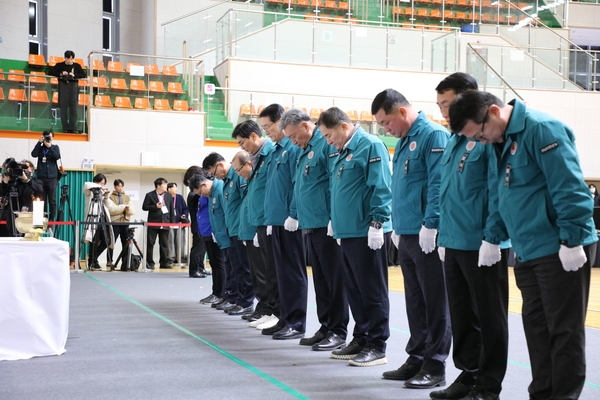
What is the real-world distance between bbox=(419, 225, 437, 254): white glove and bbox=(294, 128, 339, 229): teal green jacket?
1366 millimetres

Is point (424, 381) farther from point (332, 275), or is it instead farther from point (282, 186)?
point (282, 186)

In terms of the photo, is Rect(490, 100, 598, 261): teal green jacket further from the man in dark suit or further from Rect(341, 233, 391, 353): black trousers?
the man in dark suit

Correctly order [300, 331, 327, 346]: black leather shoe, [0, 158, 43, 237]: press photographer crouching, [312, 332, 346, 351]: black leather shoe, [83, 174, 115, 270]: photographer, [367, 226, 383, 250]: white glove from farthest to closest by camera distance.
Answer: [83, 174, 115, 270]: photographer, [0, 158, 43, 237]: press photographer crouching, [300, 331, 327, 346]: black leather shoe, [312, 332, 346, 351]: black leather shoe, [367, 226, 383, 250]: white glove

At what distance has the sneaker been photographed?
496cm

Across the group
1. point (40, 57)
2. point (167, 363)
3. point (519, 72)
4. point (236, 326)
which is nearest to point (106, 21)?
point (40, 57)

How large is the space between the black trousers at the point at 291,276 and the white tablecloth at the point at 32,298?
1.68m

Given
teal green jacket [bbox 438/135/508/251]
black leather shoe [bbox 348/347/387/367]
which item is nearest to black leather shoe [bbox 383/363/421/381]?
Result: black leather shoe [bbox 348/347/387/367]

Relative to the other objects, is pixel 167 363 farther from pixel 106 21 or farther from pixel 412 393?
pixel 106 21

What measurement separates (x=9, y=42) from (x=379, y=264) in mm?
16943

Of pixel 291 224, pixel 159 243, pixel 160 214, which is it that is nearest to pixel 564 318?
pixel 291 224

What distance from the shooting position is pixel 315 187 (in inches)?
216

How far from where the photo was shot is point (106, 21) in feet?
70.3

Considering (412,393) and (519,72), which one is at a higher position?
(519,72)

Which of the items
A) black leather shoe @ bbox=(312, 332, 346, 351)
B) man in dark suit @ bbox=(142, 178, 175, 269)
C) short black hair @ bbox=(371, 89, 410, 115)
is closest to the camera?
short black hair @ bbox=(371, 89, 410, 115)
